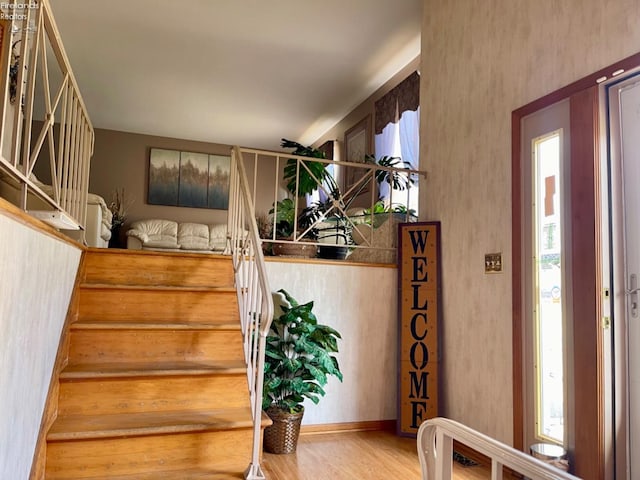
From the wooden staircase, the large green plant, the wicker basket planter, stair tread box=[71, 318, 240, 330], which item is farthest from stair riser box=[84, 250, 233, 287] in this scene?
the wicker basket planter

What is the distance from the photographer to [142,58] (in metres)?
5.26

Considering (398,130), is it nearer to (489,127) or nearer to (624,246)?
(489,127)

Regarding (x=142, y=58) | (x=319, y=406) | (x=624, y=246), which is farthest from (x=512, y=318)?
(x=142, y=58)

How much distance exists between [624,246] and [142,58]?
197 inches

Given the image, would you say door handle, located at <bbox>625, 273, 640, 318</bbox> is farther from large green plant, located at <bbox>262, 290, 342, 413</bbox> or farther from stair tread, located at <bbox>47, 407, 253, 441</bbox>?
stair tread, located at <bbox>47, 407, 253, 441</bbox>

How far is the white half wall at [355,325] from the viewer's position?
3.31 metres

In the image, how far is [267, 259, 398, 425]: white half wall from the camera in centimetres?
331

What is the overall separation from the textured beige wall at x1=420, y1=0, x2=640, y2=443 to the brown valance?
1265mm

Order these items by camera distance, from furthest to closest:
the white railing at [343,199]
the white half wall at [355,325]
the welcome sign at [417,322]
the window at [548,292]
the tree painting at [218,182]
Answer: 1. the tree painting at [218,182]
2. the white railing at [343,199]
3. the white half wall at [355,325]
4. the welcome sign at [417,322]
5. the window at [548,292]

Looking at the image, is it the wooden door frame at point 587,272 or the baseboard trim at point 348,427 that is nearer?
the wooden door frame at point 587,272

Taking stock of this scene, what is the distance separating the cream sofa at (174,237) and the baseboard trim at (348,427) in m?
4.41

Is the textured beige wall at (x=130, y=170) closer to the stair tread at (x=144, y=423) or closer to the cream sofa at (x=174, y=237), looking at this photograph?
the cream sofa at (x=174, y=237)

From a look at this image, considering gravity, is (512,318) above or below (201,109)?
below

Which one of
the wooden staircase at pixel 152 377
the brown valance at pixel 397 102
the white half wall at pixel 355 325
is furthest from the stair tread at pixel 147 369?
the brown valance at pixel 397 102
